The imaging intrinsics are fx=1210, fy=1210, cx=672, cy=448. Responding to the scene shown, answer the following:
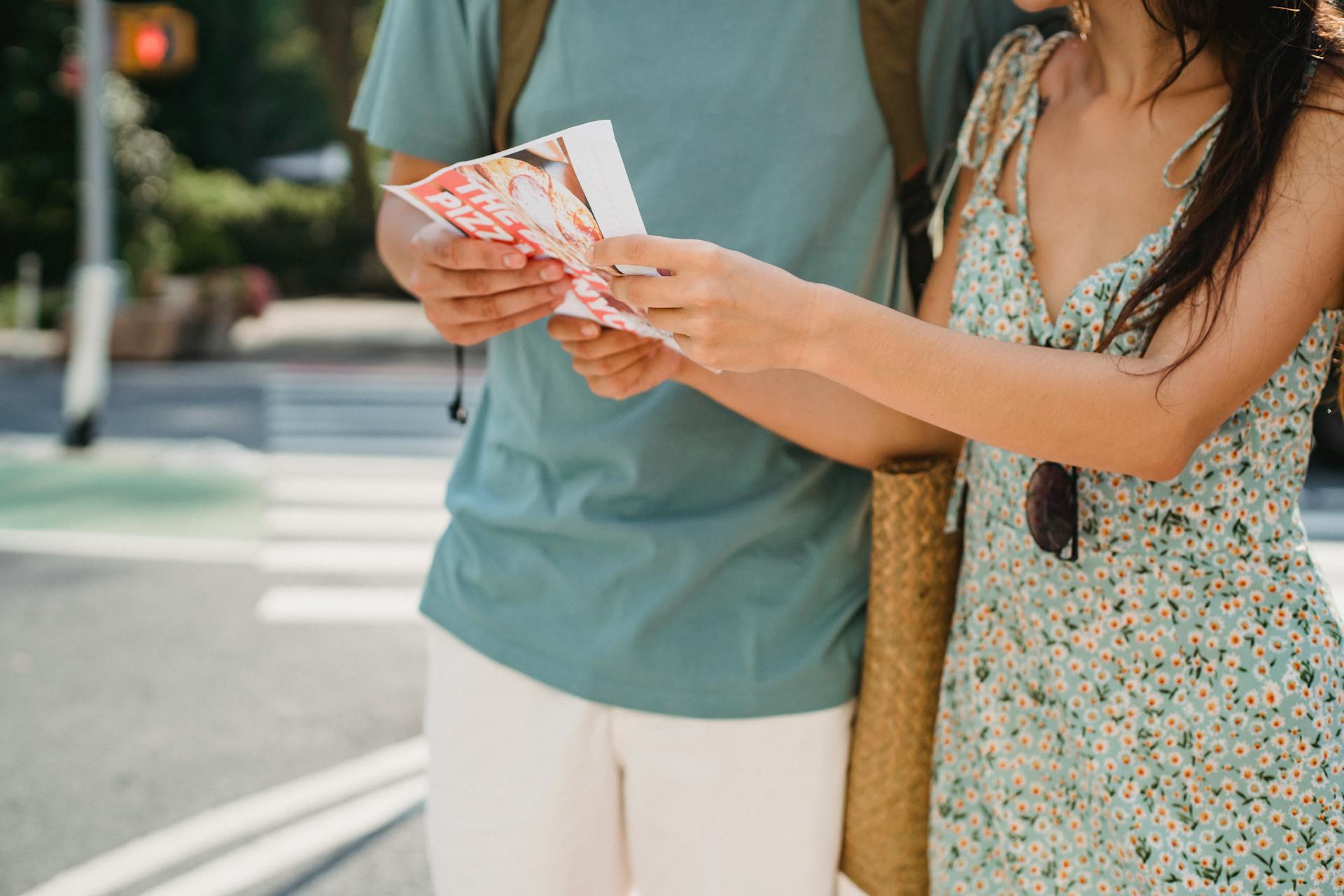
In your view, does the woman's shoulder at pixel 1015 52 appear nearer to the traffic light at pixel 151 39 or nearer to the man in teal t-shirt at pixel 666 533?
the man in teal t-shirt at pixel 666 533

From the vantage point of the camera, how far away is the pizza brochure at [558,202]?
1.14m

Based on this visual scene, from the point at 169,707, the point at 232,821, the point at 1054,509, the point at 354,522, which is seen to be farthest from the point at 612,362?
the point at 354,522

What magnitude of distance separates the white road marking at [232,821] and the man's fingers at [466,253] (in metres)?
1.68

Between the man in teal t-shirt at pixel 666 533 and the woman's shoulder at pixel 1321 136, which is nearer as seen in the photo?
the woman's shoulder at pixel 1321 136

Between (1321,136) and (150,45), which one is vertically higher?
(1321,136)

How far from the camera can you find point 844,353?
125cm

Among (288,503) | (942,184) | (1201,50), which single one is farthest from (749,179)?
(288,503)

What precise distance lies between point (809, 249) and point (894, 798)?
29.5 inches

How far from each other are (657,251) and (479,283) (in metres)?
0.40

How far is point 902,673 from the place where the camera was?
161 centimetres

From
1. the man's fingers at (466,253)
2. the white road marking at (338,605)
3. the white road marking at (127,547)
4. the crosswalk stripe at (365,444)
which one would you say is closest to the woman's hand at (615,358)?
the man's fingers at (466,253)

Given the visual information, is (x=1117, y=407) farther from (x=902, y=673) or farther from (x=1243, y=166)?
(x=902, y=673)

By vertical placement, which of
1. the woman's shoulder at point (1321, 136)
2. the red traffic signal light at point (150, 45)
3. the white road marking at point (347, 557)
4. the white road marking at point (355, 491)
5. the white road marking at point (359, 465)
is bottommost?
the white road marking at point (359, 465)

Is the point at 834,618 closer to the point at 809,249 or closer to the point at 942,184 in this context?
the point at 809,249
